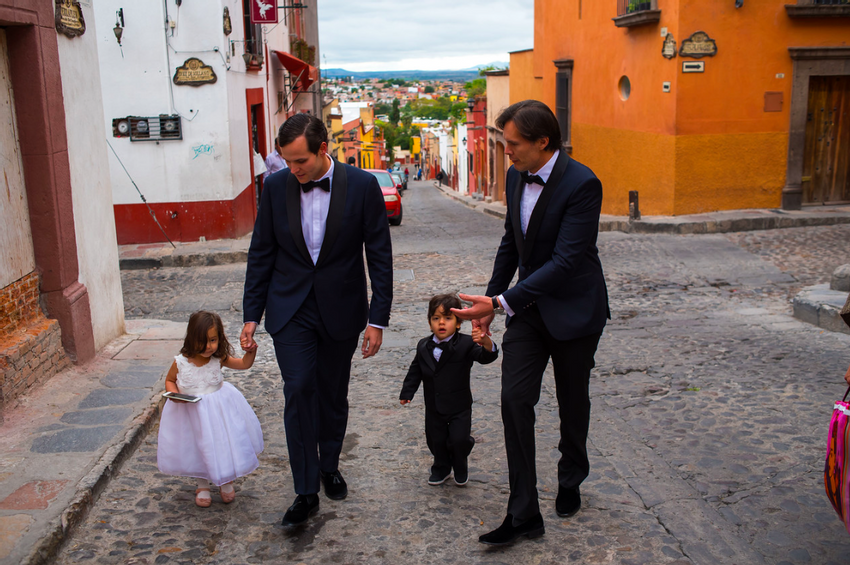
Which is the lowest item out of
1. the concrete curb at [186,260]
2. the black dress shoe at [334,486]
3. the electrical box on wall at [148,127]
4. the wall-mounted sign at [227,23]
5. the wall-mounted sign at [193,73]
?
the concrete curb at [186,260]

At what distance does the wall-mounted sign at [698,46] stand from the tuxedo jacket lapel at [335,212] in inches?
411

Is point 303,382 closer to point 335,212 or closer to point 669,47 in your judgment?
point 335,212

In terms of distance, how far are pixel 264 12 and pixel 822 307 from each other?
10567 mm

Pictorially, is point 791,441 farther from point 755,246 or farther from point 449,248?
point 449,248

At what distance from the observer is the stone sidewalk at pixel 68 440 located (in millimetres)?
3504

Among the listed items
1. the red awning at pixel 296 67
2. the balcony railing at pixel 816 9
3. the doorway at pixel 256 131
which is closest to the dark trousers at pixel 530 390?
the doorway at pixel 256 131

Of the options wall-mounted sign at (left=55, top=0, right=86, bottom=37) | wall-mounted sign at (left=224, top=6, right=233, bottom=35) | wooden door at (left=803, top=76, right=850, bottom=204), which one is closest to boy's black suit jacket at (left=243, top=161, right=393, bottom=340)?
wall-mounted sign at (left=55, top=0, right=86, bottom=37)

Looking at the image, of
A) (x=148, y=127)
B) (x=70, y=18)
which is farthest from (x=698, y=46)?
(x=70, y=18)

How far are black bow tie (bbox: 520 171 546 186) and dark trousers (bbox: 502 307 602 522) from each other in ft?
1.78

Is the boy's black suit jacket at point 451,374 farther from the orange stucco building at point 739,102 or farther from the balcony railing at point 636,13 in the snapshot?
the balcony railing at point 636,13

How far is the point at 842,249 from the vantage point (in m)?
10.2

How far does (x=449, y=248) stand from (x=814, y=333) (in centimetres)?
635

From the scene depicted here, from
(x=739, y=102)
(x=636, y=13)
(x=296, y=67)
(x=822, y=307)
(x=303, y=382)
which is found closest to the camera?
(x=303, y=382)

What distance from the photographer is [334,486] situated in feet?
13.1
